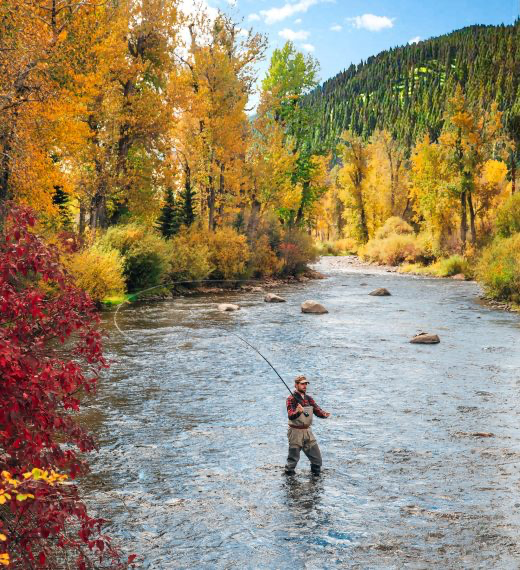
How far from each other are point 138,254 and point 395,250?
115 ft

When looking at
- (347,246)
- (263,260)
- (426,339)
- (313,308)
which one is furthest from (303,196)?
(426,339)

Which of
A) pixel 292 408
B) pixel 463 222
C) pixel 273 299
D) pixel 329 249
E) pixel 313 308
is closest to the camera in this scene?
pixel 292 408

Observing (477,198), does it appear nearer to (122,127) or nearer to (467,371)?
(122,127)

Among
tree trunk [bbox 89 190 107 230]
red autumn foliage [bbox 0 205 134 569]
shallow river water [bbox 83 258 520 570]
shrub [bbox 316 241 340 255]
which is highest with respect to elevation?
tree trunk [bbox 89 190 107 230]

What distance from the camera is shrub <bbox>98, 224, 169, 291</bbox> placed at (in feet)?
100

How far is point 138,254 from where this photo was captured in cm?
3044

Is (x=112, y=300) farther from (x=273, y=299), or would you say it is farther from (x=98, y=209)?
(x=98, y=209)

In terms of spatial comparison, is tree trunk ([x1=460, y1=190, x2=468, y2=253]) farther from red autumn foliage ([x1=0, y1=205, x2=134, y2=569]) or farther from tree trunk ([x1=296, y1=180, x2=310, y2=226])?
red autumn foliage ([x1=0, y1=205, x2=134, y2=569])

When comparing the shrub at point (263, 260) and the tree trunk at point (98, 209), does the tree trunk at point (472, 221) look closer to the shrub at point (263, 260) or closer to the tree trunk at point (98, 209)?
the shrub at point (263, 260)

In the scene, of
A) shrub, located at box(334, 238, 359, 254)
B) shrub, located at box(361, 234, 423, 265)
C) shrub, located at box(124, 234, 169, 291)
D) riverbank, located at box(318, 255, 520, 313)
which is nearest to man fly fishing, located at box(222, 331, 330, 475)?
shrub, located at box(124, 234, 169, 291)

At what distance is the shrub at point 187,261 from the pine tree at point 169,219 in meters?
2.42

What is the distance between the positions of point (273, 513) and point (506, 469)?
395 centimetres

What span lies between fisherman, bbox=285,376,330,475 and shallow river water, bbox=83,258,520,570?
261mm

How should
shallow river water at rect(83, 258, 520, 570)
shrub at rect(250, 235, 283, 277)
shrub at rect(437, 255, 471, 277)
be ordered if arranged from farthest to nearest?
shrub at rect(437, 255, 471, 277) → shrub at rect(250, 235, 283, 277) → shallow river water at rect(83, 258, 520, 570)
